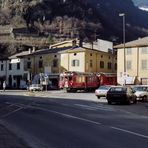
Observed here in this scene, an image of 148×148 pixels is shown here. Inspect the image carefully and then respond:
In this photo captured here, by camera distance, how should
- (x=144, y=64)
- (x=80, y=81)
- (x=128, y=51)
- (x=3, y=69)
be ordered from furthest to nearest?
(x=3, y=69), (x=128, y=51), (x=144, y=64), (x=80, y=81)

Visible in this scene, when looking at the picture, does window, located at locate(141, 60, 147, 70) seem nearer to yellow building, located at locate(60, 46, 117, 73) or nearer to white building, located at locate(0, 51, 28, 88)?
yellow building, located at locate(60, 46, 117, 73)

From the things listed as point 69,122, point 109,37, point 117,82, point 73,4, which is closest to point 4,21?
point 73,4

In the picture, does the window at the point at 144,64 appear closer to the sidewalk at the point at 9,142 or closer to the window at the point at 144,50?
the window at the point at 144,50

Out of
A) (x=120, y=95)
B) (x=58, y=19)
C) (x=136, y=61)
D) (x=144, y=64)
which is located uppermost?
(x=58, y=19)

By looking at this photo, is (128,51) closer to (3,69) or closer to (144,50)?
(144,50)

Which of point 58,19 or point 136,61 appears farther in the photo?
point 58,19

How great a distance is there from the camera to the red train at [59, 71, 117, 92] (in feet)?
262

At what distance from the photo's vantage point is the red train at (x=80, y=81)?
79812 millimetres

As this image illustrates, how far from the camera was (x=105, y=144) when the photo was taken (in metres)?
15.1

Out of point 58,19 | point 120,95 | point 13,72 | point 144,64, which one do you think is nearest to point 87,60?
point 144,64

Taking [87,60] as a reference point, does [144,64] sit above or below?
below

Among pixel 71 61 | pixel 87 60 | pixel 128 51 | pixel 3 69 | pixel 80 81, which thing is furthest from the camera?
pixel 3 69

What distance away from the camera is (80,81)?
81.6 m

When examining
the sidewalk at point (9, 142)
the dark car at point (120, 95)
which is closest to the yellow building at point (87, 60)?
the dark car at point (120, 95)
